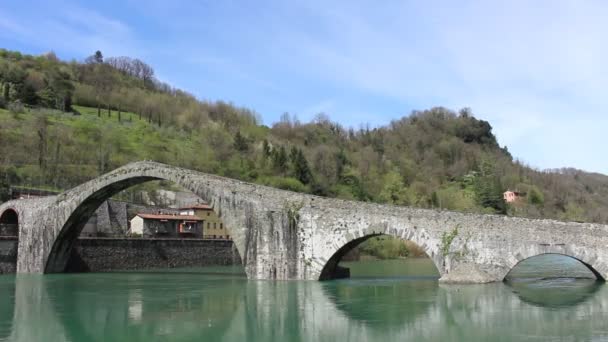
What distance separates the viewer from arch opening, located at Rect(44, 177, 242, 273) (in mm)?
38531

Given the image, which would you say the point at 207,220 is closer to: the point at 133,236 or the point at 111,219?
the point at 111,219

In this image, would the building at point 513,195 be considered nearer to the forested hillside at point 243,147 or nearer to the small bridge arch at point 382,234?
the forested hillside at point 243,147

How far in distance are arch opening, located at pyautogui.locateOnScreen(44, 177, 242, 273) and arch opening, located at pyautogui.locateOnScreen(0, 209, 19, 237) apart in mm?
4411

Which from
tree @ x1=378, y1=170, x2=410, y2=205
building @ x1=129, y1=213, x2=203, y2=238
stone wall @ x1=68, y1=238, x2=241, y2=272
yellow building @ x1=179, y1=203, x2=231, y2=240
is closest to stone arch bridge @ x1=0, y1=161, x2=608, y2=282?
stone wall @ x1=68, y1=238, x2=241, y2=272

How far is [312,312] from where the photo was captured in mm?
18781

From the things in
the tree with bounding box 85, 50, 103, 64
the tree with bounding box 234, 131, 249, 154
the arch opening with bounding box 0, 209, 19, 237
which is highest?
the tree with bounding box 85, 50, 103, 64

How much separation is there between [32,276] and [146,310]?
20187 mm

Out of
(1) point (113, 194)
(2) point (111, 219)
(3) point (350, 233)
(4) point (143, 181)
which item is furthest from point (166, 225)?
(3) point (350, 233)

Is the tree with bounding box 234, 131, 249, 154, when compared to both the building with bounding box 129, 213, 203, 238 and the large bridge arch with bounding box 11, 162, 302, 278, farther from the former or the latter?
the large bridge arch with bounding box 11, 162, 302, 278

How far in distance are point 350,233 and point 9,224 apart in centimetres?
2741

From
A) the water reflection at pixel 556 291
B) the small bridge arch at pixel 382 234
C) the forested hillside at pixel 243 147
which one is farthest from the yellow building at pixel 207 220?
the water reflection at pixel 556 291

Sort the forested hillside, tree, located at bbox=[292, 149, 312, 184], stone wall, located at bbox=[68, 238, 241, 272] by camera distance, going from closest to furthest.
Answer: stone wall, located at bbox=[68, 238, 241, 272] < the forested hillside < tree, located at bbox=[292, 149, 312, 184]

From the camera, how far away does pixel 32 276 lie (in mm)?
36906

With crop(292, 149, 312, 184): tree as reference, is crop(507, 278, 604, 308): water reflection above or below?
below
